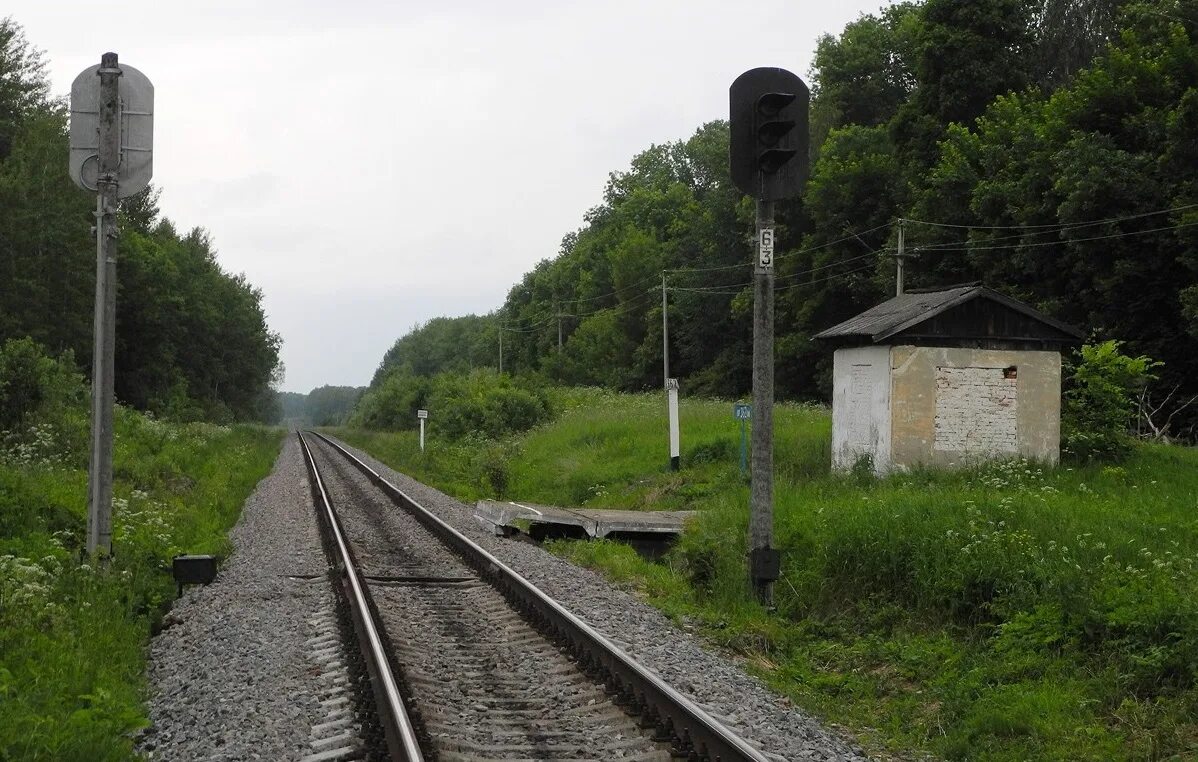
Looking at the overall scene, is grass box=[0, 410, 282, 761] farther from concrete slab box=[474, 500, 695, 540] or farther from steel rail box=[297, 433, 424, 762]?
concrete slab box=[474, 500, 695, 540]

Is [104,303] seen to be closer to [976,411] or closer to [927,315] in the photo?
[927,315]

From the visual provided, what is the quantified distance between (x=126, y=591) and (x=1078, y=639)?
789cm

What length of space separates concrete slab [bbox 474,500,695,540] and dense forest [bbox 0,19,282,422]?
18400 millimetres

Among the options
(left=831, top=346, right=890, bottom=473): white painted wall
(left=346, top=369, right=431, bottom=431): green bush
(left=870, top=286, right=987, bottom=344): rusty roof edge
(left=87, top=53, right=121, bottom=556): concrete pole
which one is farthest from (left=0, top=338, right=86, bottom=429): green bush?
(left=346, top=369, right=431, bottom=431): green bush

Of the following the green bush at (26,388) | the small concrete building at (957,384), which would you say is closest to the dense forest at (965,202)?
the small concrete building at (957,384)

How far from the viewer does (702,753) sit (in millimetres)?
5988

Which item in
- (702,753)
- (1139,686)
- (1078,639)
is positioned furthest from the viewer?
(1078,639)

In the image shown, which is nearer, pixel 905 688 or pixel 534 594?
Result: pixel 905 688

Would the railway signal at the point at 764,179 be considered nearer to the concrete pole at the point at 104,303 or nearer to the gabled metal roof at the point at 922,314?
the concrete pole at the point at 104,303

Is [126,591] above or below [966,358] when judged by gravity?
below

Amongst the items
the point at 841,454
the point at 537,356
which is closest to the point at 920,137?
the point at 841,454

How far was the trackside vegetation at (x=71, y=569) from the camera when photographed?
20.2 ft

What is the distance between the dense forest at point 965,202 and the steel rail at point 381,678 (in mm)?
19276

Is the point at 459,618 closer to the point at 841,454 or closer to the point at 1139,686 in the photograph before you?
the point at 1139,686
